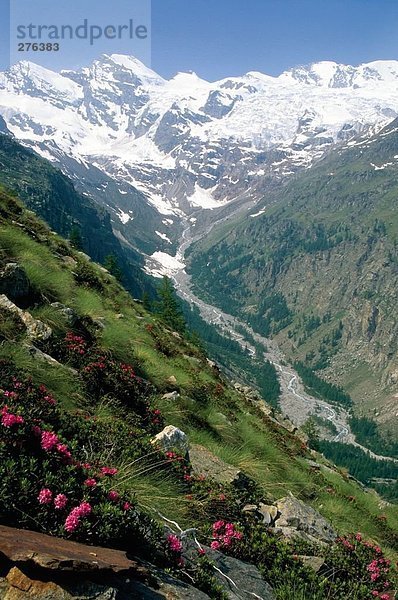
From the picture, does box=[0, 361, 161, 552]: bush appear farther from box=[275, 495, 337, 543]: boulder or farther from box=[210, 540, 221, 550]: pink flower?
box=[275, 495, 337, 543]: boulder

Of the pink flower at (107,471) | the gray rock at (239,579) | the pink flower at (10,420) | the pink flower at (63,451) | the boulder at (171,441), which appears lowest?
the gray rock at (239,579)

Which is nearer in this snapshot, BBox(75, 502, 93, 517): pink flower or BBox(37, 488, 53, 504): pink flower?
BBox(37, 488, 53, 504): pink flower

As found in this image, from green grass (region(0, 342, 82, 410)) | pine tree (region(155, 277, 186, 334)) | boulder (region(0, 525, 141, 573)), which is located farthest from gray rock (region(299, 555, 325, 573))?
pine tree (region(155, 277, 186, 334))

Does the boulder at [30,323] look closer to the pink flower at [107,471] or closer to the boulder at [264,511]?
the pink flower at [107,471]

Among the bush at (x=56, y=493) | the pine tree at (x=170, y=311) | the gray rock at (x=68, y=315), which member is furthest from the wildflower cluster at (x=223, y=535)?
the pine tree at (x=170, y=311)

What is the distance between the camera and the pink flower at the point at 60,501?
5062 mm

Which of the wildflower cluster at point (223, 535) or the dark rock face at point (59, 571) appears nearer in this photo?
the dark rock face at point (59, 571)

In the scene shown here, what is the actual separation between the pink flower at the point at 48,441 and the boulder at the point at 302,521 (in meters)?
6.28

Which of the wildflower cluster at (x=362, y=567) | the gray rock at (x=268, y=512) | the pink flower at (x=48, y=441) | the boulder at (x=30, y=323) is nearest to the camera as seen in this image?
the pink flower at (x=48, y=441)

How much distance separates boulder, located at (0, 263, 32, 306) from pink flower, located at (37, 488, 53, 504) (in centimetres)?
944

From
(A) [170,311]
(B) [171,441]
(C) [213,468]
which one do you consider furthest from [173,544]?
(A) [170,311]

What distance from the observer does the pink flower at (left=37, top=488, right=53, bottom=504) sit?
198 inches

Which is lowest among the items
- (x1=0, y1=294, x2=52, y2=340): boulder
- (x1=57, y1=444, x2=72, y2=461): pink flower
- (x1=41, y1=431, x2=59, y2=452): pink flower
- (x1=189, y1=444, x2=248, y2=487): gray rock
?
(x1=189, y1=444, x2=248, y2=487): gray rock

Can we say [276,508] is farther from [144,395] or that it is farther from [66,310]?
[66,310]
